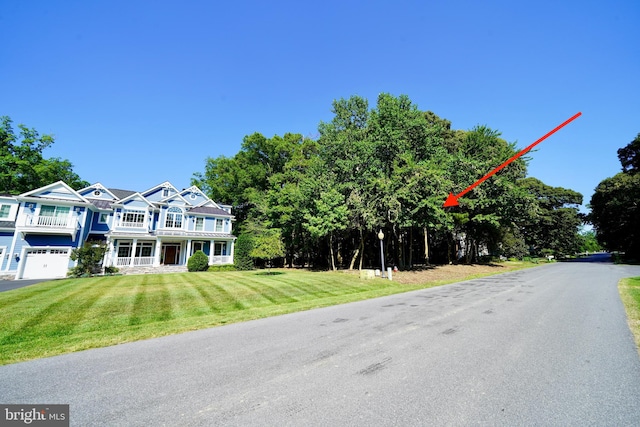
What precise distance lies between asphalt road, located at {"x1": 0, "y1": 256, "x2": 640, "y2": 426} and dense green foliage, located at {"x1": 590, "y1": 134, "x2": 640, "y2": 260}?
43637 millimetres

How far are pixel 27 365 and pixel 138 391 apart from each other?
2977mm

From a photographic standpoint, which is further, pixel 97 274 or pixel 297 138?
pixel 297 138

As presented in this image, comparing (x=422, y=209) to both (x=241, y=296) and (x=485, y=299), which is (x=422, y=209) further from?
(x=241, y=296)

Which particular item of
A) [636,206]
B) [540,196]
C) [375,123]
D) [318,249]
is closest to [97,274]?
[318,249]

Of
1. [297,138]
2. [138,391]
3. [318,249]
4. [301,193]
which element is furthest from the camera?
[297,138]

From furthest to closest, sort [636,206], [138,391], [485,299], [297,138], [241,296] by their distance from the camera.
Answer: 1. [297,138]
2. [636,206]
3. [241,296]
4. [485,299]
5. [138,391]

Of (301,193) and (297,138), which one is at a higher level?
(297,138)

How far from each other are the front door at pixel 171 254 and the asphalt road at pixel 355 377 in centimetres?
2812

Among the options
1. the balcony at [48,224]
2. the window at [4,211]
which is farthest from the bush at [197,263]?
the window at [4,211]

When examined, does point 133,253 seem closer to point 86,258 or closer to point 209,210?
point 86,258

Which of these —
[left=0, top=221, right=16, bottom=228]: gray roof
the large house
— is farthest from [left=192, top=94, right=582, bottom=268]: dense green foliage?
[left=0, top=221, right=16, bottom=228]: gray roof

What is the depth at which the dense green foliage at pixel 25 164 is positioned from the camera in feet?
107

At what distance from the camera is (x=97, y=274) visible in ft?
73.7

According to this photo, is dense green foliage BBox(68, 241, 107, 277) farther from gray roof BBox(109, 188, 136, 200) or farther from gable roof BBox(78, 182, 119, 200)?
gray roof BBox(109, 188, 136, 200)
